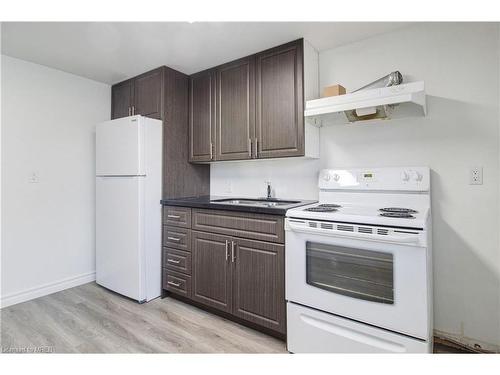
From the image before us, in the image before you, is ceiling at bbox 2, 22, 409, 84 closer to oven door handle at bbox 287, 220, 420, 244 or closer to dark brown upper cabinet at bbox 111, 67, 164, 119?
dark brown upper cabinet at bbox 111, 67, 164, 119

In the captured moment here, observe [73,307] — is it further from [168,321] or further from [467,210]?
[467,210]

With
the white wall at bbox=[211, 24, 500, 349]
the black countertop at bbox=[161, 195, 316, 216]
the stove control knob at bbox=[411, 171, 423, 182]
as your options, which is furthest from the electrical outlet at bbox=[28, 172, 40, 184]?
the stove control knob at bbox=[411, 171, 423, 182]

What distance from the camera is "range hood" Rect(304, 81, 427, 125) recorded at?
5.07 feet

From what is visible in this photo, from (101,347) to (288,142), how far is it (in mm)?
1923

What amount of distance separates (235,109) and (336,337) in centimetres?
191

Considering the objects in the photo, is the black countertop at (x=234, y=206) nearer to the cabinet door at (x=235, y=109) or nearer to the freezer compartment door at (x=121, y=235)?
the freezer compartment door at (x=121, y=235)

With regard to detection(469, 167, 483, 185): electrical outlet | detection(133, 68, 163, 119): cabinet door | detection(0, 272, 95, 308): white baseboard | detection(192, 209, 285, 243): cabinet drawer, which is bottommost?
detection(0, 272, 95, 308): white baseboard

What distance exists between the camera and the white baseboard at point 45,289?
2.35 metres

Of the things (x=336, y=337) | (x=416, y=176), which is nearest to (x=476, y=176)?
(x=416, y=176)

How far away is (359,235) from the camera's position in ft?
4.75

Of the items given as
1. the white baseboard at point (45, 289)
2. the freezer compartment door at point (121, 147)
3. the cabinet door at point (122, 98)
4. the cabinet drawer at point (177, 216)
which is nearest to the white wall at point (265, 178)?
the cabinet drawer at point (177, 216)

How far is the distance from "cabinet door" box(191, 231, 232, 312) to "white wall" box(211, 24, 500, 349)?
1315 mm

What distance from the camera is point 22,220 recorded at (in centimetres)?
245

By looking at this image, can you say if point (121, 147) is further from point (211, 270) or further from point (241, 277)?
point (241, 277)
